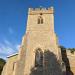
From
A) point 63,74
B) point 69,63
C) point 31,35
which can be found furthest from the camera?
point 69,63

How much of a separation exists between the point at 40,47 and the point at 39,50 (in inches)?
17.0

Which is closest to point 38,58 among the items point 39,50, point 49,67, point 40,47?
point 39,50

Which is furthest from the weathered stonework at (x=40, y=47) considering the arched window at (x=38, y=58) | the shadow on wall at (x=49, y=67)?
the arched window at (x=38, y=58)

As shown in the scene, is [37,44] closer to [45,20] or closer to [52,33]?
[52,33]

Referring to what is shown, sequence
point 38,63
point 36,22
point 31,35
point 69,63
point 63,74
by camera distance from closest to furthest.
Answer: point 63,74
point 38,63
point 31,35
point 36,22
point 69,63

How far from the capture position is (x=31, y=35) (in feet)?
71.5

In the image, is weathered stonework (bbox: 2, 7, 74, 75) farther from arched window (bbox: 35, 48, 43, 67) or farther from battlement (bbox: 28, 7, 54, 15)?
arched window (bbox: 35, 48, 43, 67)

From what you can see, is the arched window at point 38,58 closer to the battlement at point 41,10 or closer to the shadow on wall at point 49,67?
the shadow on wall at point 49,67

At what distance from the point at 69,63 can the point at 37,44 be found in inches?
339

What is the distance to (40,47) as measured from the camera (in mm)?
20375

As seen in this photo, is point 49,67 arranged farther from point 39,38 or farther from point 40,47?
point 39,38

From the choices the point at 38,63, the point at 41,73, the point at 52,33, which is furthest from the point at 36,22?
the point at 41,73

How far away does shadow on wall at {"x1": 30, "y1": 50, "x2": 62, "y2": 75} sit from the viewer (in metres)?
18.5

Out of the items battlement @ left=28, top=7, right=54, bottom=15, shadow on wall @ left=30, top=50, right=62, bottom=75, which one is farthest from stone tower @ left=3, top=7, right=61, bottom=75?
battlement @ left=28, top=7, right=54, bottom=15
